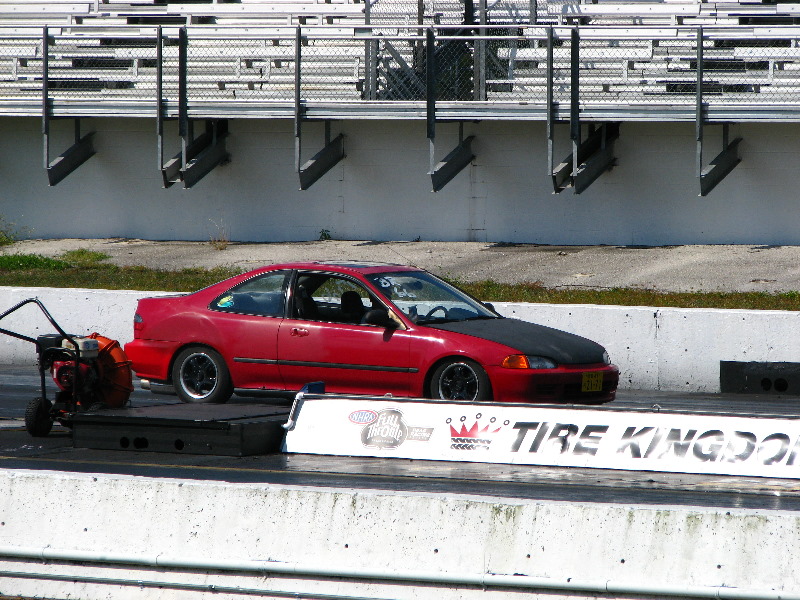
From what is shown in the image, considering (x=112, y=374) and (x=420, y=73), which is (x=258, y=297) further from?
(x=420, y=73)

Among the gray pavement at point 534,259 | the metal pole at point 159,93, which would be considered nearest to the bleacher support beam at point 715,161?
the gray pavement at point 534,259

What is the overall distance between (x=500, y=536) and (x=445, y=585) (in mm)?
329

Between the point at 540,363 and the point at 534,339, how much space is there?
320 millimetres

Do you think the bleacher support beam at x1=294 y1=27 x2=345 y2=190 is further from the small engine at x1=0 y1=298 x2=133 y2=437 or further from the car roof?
the small engine at x1=0 y1=298 x2=133 y2=437

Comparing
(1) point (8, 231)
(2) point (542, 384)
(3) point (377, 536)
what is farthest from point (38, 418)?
(1) point (8, 231)

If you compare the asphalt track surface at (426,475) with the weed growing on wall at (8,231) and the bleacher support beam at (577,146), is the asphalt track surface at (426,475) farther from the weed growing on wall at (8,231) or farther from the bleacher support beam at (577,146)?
the weed growing on wall at (8,231)

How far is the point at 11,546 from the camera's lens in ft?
19.3

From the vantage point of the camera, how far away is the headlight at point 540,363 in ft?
32.5

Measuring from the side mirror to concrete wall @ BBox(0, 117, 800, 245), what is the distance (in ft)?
41.3

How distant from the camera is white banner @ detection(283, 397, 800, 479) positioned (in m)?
7.85

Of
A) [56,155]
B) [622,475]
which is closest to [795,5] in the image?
→ [56,155]

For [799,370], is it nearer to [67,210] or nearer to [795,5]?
[795,5]

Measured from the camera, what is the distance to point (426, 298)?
10.9 meters

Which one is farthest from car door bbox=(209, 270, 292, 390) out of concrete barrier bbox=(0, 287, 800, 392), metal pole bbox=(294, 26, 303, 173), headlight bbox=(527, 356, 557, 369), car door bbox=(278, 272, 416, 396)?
metal pole bbox=(294, 26, 303, 173)
